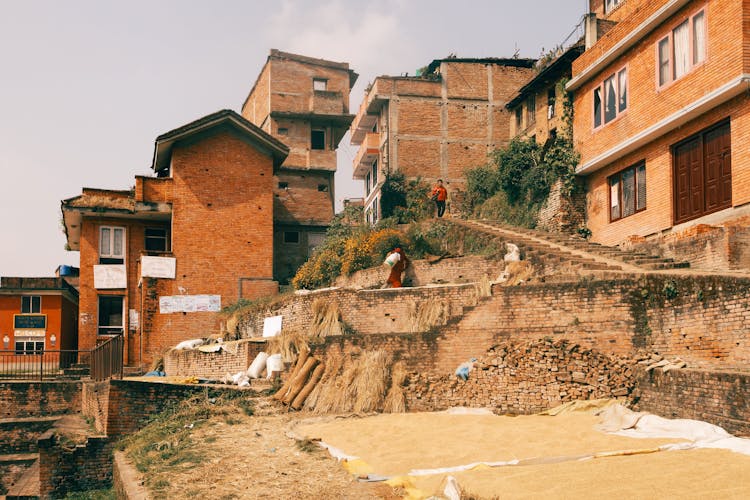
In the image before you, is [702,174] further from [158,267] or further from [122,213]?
[122,213]

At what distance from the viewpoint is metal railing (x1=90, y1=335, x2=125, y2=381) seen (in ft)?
68.8

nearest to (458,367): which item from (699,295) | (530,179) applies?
(699,295)

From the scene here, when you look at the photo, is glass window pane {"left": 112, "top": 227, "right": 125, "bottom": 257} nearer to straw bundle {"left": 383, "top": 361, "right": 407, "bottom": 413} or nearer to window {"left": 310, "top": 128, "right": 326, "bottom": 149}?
window {"left": 310, "top": 128, "right": 326, "bottom": 149}

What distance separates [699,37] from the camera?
61.2ft

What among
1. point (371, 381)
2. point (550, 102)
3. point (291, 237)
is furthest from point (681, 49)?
point (291, 237)

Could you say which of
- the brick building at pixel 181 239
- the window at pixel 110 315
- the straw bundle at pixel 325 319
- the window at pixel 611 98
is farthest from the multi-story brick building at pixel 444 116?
the straw bundle at pixel 325 319

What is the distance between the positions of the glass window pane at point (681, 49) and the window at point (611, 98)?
2.32 meters

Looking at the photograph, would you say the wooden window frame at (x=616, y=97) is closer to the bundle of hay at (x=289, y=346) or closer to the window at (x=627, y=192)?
the window at (x=627, y=192)

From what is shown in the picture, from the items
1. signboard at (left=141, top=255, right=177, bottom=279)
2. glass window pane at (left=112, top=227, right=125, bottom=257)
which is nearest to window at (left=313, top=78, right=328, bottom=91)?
glass window pane at (left=112, top=227, right=125, bottom=257)

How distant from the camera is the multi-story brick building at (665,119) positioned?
1762 cm

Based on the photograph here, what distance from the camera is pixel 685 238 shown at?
1805 cm

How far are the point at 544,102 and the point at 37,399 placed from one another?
64.3ft

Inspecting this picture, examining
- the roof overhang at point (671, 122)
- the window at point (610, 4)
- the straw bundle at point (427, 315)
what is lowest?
the straw bundle at point (427, 315)

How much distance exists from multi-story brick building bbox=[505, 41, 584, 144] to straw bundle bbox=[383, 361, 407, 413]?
12.3 meters
